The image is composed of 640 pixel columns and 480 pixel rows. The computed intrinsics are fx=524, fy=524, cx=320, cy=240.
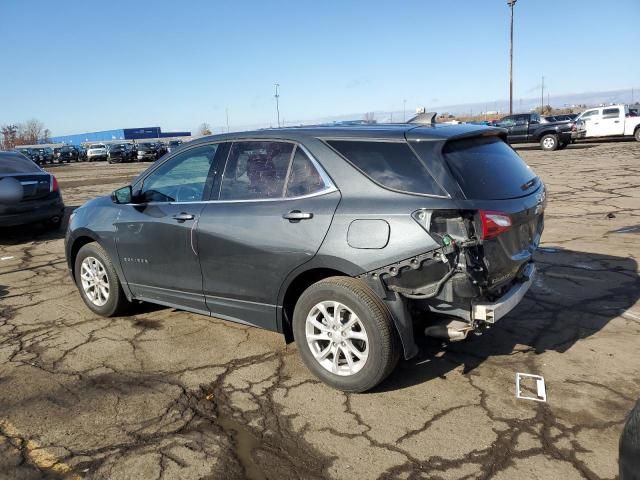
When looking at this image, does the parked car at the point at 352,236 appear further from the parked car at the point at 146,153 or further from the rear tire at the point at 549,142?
the parked car at the point at 146,153

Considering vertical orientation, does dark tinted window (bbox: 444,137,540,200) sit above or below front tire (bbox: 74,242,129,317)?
above

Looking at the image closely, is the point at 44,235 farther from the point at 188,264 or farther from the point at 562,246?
the point at 562,246

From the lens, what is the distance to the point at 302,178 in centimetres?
373

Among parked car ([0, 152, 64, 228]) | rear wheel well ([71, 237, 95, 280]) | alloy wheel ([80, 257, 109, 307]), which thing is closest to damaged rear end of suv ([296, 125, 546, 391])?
alloy wheel ([80, 257, 109, 307])

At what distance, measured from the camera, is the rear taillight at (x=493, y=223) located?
3.16 m

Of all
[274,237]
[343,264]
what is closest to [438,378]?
[343,264]

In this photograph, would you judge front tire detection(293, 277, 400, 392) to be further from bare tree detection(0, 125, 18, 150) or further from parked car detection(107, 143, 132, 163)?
bare tree detection(0, 125, 18, 150)

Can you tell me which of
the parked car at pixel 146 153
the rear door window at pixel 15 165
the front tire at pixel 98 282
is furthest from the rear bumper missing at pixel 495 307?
the parked car at pixel 146 153

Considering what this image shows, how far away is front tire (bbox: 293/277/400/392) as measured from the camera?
328 centimetres

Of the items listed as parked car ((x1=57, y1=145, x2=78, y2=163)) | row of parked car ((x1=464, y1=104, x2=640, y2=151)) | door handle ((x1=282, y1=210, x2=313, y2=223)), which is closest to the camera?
door handle ((x1=282, y1=210, x2=313, y2=223))

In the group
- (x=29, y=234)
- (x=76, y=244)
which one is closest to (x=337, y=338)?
(x=76, y=244)

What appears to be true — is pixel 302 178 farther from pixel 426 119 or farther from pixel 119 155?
pixel 119 155

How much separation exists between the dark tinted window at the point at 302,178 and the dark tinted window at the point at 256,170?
0.07 metres

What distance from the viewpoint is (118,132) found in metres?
95.7
